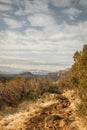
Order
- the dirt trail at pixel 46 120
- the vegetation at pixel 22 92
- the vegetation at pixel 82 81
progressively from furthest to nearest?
the vegetation at pixel 22 92 → the vegetation at pixel 82 81 → the dirt trail at pixel 46 120

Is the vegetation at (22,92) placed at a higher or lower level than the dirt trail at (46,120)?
higher

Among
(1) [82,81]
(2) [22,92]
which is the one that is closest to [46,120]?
(1) [82,81]

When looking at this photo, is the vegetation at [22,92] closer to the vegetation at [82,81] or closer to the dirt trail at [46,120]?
the dirt trail at [46,120]

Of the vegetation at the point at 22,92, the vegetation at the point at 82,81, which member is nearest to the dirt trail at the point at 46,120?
the vegetation at the point at 82,81

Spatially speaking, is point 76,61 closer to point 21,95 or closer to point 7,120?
point 7,120

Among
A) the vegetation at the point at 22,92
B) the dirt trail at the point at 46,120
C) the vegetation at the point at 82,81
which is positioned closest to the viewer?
the dirt trail at the point at 46,120

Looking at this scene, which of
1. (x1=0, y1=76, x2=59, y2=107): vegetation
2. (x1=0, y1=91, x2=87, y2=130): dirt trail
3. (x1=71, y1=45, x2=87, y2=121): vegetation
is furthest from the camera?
(x1=0, y1=76, x2=59, y2=107): vegetation

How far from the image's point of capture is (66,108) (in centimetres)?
1523

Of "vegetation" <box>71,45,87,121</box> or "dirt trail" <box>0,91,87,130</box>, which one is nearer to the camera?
"dirt trail" <box>0,91,87,130</box>

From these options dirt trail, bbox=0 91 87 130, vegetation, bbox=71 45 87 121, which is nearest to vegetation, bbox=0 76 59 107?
dirt trail, bbox=0 91 87 130

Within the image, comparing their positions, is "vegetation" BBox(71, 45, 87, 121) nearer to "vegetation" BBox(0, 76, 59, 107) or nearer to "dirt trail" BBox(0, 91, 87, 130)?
"dirt trail" BBox(0, 91, 87, 130)

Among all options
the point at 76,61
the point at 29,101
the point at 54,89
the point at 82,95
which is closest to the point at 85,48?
the point at 76,61

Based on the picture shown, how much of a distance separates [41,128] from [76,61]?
14.1ft

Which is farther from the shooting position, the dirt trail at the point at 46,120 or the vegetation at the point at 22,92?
the vegetation at the point at 22,92
